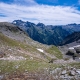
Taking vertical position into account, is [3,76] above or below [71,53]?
above

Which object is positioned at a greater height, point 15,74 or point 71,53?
point 15,74

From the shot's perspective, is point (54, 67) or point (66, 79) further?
point (54, 67)

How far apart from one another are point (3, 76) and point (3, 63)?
6.35 m

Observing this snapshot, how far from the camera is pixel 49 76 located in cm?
2508

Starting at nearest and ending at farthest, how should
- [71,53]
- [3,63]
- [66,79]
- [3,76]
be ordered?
[66,79] < [3,76] < [3,63] < [71,53]

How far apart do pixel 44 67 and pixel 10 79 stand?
5808 millimetres

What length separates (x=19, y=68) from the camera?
2909 cm

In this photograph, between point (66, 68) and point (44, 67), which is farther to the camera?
point (44, 67)

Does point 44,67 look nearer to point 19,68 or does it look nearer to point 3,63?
point 19,68

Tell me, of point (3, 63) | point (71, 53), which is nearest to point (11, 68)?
point (3, 63)

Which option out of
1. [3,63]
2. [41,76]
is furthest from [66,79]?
[3,63]

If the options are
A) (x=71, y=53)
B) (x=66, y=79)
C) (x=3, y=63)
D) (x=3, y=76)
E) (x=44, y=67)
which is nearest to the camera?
(x=66, y=79)

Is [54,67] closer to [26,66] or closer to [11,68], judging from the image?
[26,66]

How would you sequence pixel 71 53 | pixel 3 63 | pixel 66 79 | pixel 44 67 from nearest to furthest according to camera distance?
pixel 66 79
pixel 44 67
pixel 3 63
pixel 71 53
